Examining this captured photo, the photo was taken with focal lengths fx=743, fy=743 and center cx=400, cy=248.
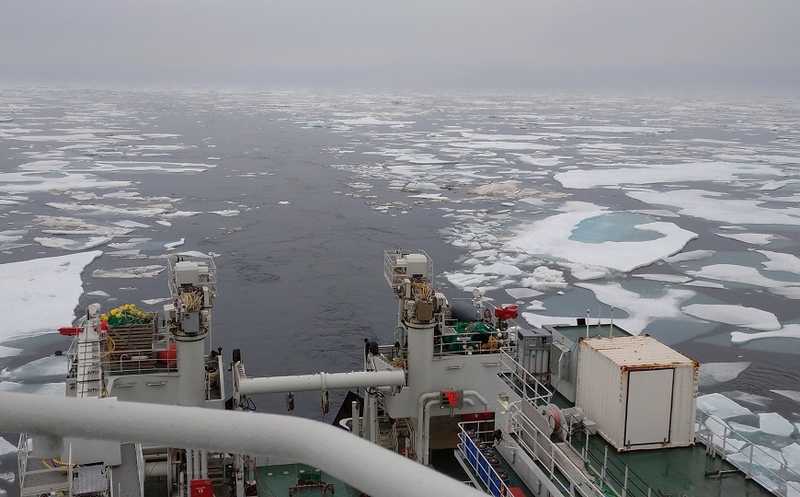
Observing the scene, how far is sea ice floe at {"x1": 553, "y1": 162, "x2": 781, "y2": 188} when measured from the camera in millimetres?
35969

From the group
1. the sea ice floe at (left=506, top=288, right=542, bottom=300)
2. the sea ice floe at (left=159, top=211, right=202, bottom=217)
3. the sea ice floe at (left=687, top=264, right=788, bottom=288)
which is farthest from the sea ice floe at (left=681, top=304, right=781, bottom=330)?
the sea ice floe at (left=159, top=211, right=202, bottom=217)

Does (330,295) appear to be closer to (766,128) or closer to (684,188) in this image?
(684,188)

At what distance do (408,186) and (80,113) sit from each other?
197 feet

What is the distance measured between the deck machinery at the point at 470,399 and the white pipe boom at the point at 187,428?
16.9 ft

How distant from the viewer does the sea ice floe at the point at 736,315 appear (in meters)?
16.7

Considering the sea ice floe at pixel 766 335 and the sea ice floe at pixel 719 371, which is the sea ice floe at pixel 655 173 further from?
the sea ice floe at pixel 719 371

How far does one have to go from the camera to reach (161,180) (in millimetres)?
35250

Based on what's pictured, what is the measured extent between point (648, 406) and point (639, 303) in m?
10.3

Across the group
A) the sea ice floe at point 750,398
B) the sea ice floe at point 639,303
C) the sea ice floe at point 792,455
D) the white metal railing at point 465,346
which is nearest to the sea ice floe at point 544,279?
the sea ice floe at point 639,303

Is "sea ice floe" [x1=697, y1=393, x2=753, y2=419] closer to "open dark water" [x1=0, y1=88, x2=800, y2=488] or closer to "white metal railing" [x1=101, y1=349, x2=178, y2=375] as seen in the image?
"open dark water" [x1=0, y1=88, x2=800, y2=488]

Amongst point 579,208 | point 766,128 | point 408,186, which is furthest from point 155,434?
point 766,128

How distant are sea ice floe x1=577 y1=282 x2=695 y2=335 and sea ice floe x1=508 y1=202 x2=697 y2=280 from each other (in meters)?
1.96

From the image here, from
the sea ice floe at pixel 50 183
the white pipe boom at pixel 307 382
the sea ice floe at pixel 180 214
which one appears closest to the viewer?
the white pipe boom at pixel 307 382


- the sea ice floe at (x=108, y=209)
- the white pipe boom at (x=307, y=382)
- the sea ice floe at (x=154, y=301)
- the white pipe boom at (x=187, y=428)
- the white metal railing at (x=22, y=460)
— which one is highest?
the white pipe boom at (x=187, y=428)
